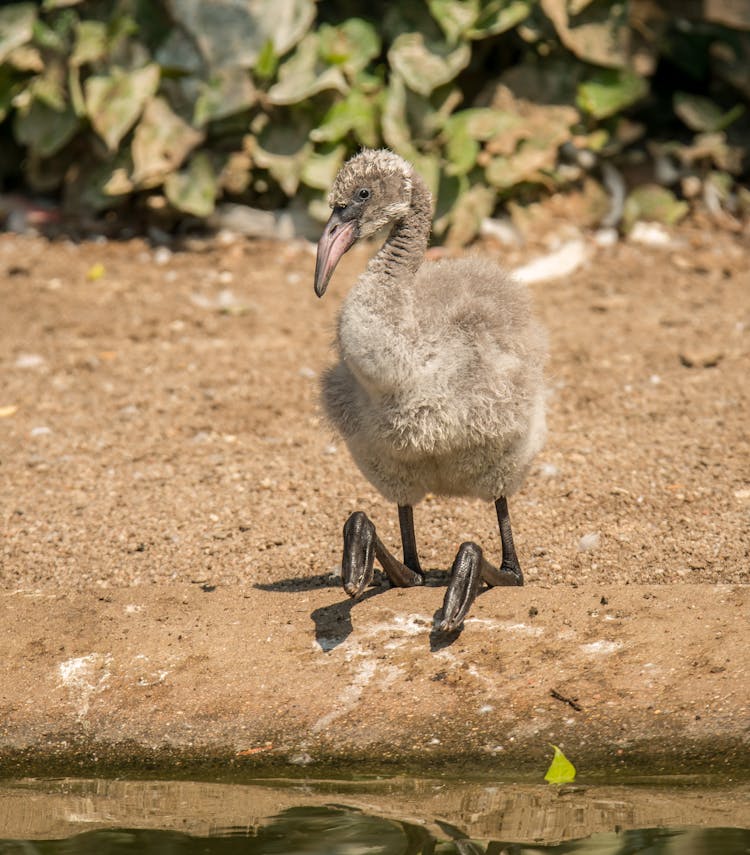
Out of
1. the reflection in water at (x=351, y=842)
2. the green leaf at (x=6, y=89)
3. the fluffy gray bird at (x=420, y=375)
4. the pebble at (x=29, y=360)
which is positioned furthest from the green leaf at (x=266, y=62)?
the reflection in water at (x=351, y=842)

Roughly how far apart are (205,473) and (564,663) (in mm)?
2661

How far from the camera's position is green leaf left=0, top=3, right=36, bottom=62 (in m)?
9.34

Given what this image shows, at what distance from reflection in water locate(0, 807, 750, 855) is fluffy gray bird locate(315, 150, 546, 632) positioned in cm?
82

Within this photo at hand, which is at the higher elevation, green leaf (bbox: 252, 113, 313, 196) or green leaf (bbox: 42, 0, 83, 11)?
green leaf (bbox: 42, 0, 83, 11)

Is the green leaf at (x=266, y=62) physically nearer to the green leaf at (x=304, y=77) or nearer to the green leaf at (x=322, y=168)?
the green leaf at (x=304, y=77)

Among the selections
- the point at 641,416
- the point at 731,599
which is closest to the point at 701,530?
the point at 731,599

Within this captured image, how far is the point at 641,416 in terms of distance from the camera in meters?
6.84

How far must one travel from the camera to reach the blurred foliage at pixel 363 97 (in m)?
9.04

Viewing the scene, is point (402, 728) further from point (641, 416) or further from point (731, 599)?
point (641, 416)

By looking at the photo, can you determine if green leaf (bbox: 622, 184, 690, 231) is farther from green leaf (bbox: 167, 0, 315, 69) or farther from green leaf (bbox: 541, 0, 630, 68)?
green leaf (bbox: 167, 0, 315, 69)

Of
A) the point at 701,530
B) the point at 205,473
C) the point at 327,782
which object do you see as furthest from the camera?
the point at 205,473

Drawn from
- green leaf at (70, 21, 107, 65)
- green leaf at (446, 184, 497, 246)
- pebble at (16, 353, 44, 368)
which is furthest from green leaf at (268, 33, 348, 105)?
pebble at (16, 353, 44, 368)

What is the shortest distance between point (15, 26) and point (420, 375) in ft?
20.6

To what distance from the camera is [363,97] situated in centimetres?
911
